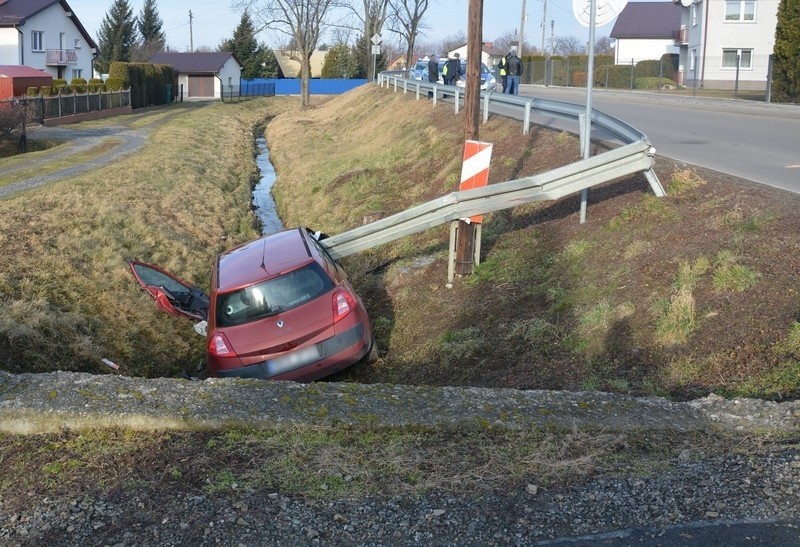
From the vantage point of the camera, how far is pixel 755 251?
7.88 meters

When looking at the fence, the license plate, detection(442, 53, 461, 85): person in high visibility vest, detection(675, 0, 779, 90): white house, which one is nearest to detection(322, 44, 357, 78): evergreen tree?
the fence

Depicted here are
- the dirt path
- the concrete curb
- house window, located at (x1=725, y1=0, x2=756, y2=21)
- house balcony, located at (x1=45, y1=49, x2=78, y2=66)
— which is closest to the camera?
the concrete curb

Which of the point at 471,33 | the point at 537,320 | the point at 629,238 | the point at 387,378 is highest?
the point at 471,33

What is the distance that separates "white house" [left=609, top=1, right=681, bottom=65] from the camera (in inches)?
2955

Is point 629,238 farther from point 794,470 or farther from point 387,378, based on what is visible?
point 794,470

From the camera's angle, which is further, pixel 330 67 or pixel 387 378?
pixel 330 67

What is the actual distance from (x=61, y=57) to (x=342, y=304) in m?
58.6

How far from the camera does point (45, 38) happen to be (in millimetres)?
58750

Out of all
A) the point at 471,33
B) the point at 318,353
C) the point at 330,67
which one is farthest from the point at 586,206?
the point at 330,67

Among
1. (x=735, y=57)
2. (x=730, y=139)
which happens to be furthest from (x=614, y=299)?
(x=735, y=57)

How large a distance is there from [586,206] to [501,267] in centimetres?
136

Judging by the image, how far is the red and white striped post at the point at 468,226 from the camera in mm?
10547

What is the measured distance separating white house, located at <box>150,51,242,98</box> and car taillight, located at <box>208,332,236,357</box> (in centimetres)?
6935

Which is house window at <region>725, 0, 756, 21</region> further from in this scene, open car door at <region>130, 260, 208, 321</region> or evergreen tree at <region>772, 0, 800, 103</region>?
open car door at <region>130, 260, 208, 321</region>
